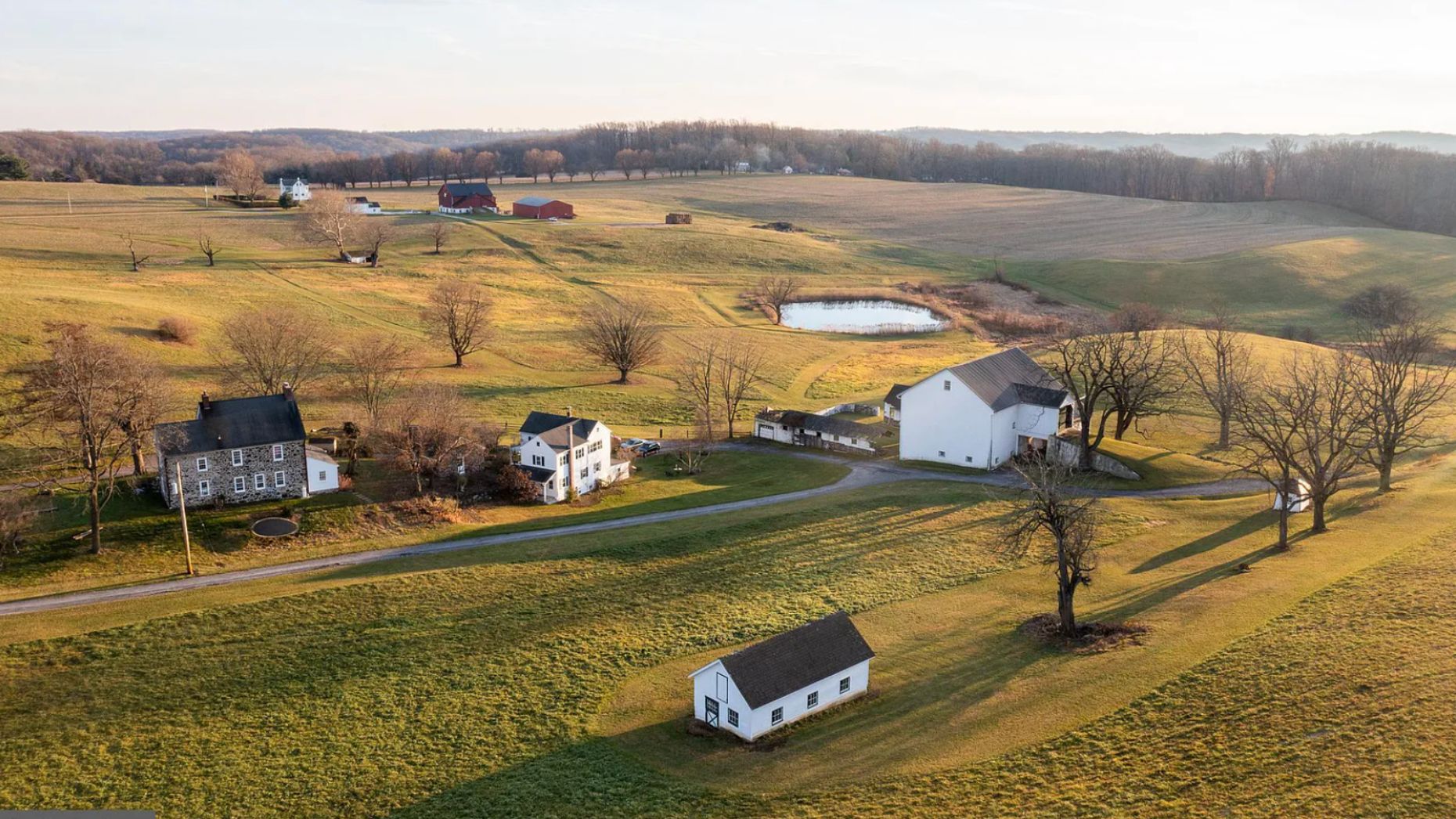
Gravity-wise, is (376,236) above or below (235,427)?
above

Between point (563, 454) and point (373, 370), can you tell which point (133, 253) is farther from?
point (563, 454)

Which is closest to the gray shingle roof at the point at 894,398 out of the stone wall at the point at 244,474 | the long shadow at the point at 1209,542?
the long shadow at the point at 1209,542

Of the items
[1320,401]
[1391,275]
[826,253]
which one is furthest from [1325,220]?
[1320,401]

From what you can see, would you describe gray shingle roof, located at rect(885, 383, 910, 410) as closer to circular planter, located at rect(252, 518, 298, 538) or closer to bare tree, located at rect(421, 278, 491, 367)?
bare tree, located at rect(421, 278, 491, 367)

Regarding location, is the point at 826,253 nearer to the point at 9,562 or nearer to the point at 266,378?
the point at 266,378

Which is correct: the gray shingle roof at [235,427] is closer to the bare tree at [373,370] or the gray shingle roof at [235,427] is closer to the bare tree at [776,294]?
the bare tree at [373,370]

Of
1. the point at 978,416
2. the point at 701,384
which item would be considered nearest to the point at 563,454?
the point at 701,384

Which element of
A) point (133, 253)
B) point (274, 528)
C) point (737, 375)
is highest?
point (133, 253)
